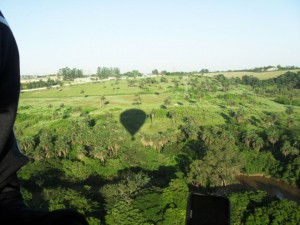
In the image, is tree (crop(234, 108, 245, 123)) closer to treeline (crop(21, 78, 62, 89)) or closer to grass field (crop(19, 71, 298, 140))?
grass field (crop(19, 71, 298, 140))

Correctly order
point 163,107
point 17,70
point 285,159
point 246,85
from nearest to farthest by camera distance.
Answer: point 17,70
point 285,159
point 163,107
point 246,85

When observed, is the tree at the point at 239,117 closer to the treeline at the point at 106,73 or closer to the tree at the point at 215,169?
the tree at the point at 215,169

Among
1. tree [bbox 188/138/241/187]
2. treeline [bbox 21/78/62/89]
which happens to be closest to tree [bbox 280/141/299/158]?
tree [bbox 188/138/241/187]

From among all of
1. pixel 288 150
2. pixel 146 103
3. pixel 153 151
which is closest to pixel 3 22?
pixel 153 151

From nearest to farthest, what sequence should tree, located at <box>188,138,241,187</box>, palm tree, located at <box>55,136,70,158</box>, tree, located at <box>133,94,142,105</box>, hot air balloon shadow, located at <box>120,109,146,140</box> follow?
tree, located at <box>188,138,241,187</box>
palm tree, located at <box>55,136,70,158</box>
hot air balloon shadow, located at <box>120,109,146,140</box>
tree, located at <box>133,94,142,105</box>

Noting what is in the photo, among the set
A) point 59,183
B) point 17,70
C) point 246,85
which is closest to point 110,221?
point 59,183

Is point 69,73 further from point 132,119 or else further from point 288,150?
point 288,150

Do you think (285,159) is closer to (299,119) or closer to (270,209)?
(270,209)

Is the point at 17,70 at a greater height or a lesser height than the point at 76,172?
greater
